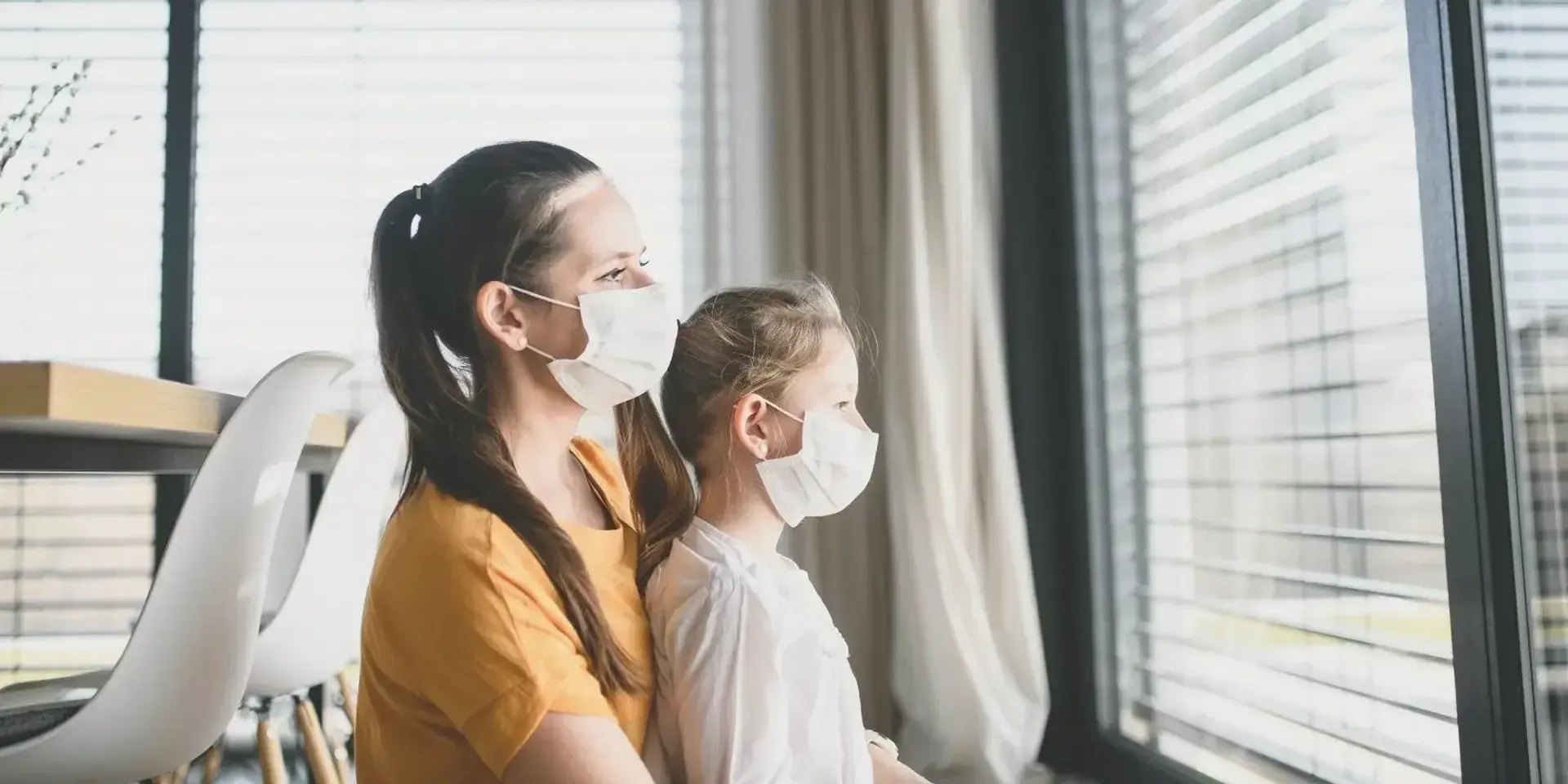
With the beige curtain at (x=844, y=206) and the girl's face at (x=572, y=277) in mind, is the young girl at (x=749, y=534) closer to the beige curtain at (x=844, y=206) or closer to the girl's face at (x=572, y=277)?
the girl's face at (x=572, y=277)

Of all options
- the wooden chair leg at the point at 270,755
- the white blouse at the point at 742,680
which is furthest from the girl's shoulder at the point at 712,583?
the wooden chair leg at the point at 270,755

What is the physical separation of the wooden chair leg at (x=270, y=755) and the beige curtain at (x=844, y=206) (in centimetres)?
116

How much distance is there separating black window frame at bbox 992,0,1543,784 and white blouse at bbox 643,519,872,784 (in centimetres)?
77

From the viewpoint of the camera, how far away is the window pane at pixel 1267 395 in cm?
156

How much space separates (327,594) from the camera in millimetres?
1914

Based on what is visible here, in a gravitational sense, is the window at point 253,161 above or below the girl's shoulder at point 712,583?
above

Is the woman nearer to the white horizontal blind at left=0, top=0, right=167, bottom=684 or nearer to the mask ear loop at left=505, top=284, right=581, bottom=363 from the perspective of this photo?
the mask ear loop at left=505, top=284, right=581, bottom=363

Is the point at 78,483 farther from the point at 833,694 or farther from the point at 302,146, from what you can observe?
the point at 833,694

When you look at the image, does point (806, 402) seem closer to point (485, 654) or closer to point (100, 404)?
point (485, 654)

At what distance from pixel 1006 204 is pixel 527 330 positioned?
6.05 feet

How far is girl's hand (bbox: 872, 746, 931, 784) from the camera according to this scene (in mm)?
1180

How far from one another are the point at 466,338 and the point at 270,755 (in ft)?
3.42

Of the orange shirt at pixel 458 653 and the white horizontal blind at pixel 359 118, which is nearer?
the orange shirt at pixel 458 653

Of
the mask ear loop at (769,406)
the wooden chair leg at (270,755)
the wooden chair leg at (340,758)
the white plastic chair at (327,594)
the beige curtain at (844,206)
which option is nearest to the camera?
the mask ear loop at (769,406)
